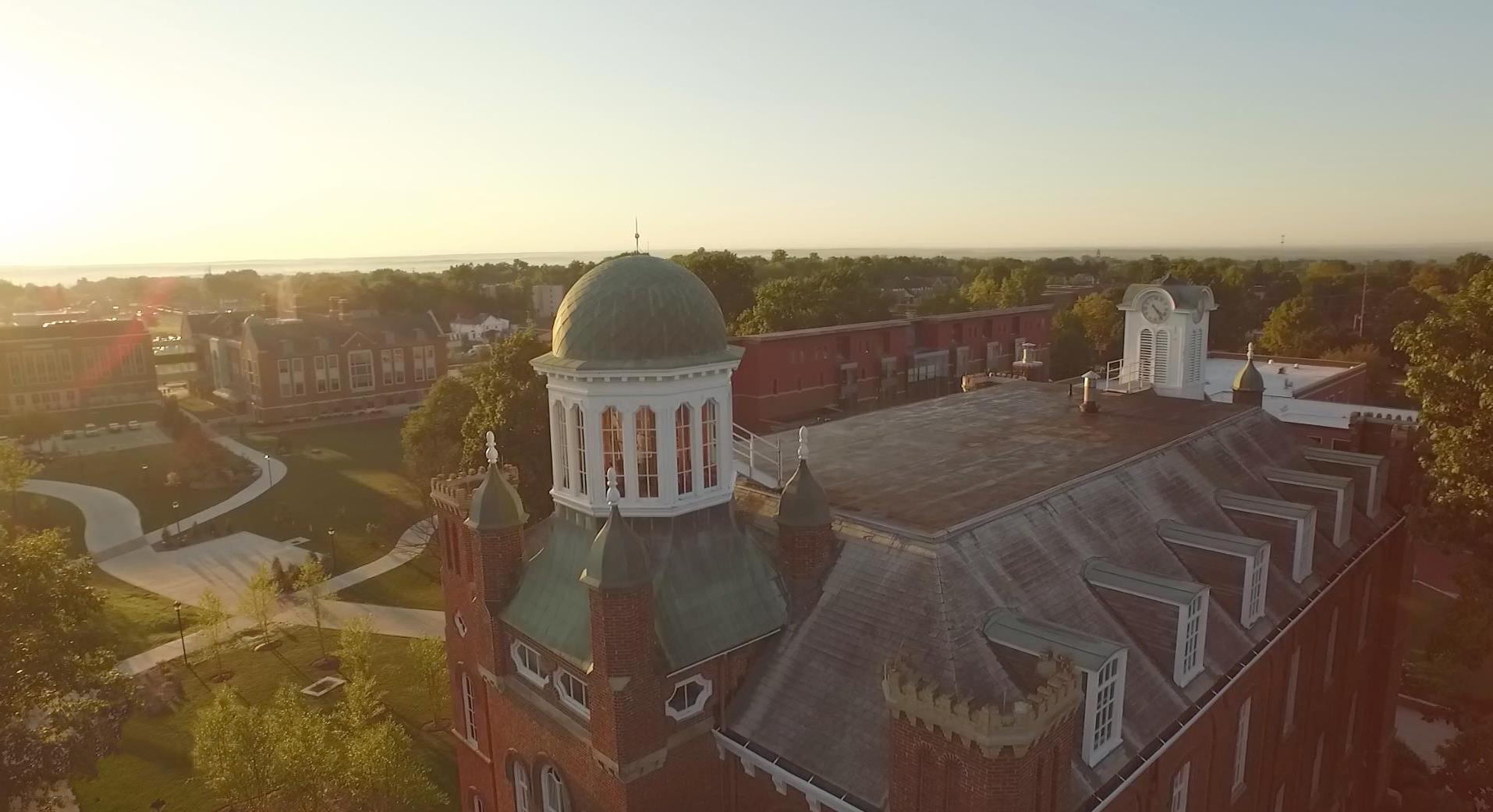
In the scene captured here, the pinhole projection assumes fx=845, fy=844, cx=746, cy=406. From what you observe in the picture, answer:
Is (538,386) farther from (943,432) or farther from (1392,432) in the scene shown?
(1392,432)

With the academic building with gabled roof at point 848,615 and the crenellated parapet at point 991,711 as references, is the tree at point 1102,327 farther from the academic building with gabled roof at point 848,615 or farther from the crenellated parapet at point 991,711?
the crenellated parapet at point 991,711

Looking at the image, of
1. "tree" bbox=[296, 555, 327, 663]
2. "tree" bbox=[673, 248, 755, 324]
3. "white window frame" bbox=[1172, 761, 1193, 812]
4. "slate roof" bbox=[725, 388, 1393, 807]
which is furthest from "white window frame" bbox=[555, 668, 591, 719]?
"tree" bbox=[673, 248, 755, 324]

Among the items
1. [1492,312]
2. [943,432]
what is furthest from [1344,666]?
[943,432]

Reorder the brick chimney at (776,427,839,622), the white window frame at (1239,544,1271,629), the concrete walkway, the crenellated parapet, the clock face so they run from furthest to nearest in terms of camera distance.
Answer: the concrete walkway
the clock face
the white window frame at (1239,544,1271,629)
the brick chimney at (776,427,839,622)
the crenellated parapet

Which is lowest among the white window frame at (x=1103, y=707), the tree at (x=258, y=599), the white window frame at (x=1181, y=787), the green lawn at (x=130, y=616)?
the green lawn at (x=130, y=616)

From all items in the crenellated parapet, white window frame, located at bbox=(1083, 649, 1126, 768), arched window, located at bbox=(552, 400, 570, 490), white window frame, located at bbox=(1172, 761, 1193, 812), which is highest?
arched window, located at bbox=(552, 400, 570, 490)

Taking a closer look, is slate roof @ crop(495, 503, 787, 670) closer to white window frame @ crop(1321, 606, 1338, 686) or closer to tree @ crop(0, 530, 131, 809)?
tree @ crop(0, 530, 131, 809)

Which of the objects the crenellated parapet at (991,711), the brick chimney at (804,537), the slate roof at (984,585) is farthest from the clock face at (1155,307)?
the crenellated parapet at (991,711)
